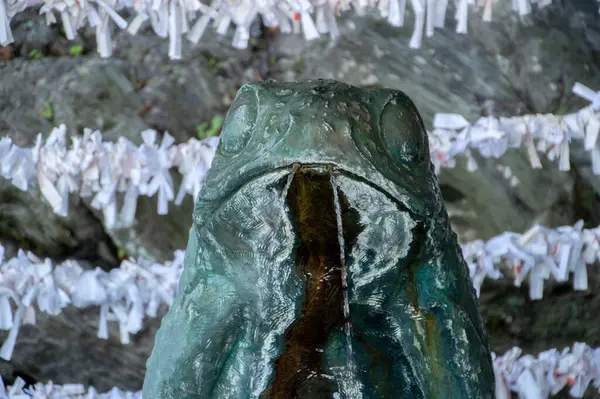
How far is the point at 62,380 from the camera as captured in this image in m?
2.66

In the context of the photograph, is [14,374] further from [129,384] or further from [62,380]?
[129,384]

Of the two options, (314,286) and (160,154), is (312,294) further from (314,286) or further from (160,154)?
(160,154)

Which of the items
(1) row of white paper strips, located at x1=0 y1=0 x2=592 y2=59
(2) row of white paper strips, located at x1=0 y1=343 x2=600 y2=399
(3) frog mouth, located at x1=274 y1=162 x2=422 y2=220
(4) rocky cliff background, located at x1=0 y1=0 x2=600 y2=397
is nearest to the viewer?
(3) frog mouth, located at x1=274 y1=162 x2=422 y2=220

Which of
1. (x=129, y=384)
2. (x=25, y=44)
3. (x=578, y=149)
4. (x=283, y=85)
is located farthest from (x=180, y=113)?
→ (x=283, y=85)

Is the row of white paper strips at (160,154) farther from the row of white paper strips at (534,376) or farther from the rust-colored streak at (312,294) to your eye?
the rust-colored streak at (312,294)

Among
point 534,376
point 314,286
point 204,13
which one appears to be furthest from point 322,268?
point 534,376

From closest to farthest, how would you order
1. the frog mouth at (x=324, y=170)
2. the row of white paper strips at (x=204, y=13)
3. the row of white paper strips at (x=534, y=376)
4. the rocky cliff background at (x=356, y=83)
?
the frog mouth at (x=324, y=170)
the row of white paper strips at (x=204, y=13)
the row of white paper strips at (x=534, y=376)
the rocky cliff background at (x=356, y=83)

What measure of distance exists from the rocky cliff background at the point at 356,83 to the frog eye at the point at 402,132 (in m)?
1.69

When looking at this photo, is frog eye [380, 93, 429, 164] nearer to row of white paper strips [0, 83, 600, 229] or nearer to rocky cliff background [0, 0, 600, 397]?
row of white paper strips [0, 83, 600, 229]

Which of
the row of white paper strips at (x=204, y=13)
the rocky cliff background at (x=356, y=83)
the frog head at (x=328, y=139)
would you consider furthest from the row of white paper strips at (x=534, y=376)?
the frog head at (x=328, y=139)

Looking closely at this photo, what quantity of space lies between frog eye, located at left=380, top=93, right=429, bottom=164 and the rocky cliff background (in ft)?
5.54

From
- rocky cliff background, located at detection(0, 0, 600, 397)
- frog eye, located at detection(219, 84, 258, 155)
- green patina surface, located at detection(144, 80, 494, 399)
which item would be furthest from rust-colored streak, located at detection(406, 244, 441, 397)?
rocky cliff background, located at detection(0, 0, 600, 397)

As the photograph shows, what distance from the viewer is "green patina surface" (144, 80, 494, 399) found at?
849 mm

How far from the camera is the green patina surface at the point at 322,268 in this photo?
2.79 ft
